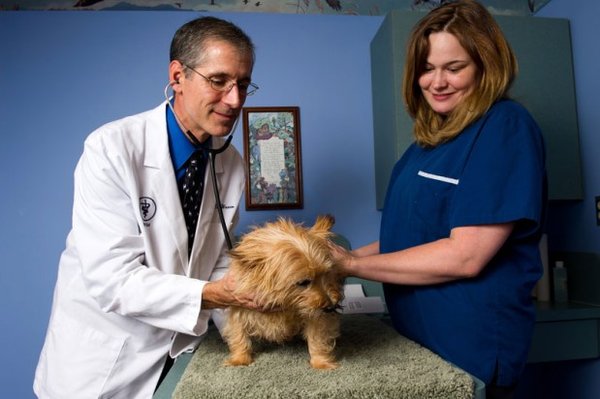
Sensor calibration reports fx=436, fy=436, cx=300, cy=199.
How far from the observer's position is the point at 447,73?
1.15 meters

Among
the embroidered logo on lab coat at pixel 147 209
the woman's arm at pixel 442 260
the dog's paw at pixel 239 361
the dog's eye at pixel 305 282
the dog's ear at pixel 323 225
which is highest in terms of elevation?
the embroidered logo on lab coat at pixel 147 209

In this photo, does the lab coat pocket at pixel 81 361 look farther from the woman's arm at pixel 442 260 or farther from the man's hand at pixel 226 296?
the woman's arm at pixel 442 260

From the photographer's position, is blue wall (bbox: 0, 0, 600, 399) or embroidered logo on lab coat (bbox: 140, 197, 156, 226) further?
blue wall (bbox: 0, 0, 600, 399)

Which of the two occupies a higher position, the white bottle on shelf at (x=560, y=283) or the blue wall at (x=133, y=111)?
the blue wall at (x=133, y=111)

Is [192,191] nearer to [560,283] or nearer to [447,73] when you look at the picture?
[447,73]

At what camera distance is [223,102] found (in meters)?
1.25

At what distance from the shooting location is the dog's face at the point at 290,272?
985mm

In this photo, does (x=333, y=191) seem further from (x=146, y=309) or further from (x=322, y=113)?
(x=146, y=309)

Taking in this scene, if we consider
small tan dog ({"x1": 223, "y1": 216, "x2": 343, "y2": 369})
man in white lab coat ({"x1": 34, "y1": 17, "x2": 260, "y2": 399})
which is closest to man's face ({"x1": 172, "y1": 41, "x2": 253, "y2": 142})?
man in white lab coat ({"x1": 34, "y1": 17, "x2": 260, "y2": 399})

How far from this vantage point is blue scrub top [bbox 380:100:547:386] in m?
0.97

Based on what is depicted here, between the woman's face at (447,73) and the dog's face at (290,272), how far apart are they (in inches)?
20.4

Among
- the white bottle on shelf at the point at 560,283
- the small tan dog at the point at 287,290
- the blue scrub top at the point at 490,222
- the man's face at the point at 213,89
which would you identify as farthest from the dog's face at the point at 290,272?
the white bottle on shelf at the point at 560,283

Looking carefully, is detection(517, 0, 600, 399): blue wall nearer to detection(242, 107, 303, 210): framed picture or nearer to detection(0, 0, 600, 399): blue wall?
detection(0, 0, 600, 399): blue wall

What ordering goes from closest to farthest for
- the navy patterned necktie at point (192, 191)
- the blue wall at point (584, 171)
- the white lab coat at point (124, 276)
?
1. the white lab coat at point (124, 276)
2. the navy patterned necktie at point (192, 191)
3. the blue wall at point (584, 171)
